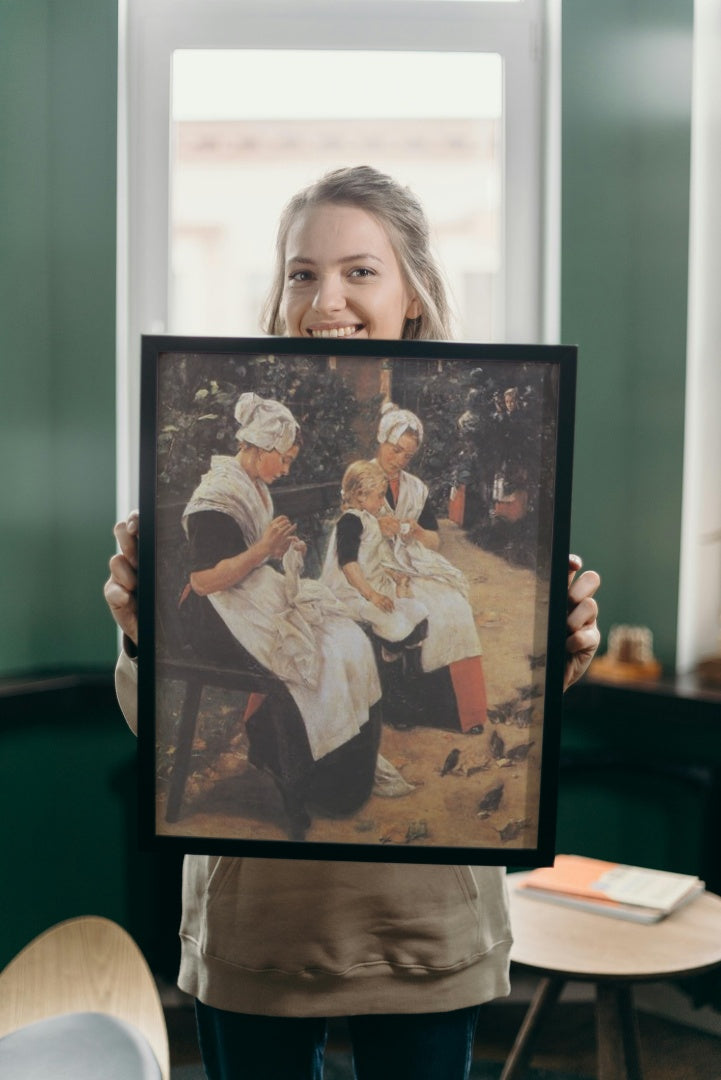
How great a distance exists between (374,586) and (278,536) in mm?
102

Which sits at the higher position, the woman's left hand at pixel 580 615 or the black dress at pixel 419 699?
the woman's left hand at pixel 580 615

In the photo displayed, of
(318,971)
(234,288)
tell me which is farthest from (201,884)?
(234,288)

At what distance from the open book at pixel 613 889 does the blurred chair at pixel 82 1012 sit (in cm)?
113

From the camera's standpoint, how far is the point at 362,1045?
3.59 ft

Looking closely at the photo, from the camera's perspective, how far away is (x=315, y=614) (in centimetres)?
100

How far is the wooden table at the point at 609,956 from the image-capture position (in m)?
1.69

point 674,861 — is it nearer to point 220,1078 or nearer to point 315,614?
point 220,1078

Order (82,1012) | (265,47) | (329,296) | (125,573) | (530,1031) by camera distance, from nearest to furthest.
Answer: (82,1012)
(125,573)
(329,296)
(530,1031)
(265,47)

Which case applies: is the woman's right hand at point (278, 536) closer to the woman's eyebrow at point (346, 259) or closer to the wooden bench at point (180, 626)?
the wooden bench at point (180, 626)

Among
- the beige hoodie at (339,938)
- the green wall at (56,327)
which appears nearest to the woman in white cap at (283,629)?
the beige hoodie at (339,938)

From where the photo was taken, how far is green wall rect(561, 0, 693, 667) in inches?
Answer: 102

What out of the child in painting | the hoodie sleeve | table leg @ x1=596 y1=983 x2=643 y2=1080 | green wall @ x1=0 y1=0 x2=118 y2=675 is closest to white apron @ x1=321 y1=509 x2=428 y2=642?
the child in painting

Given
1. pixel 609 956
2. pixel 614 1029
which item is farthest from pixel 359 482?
pixel 614 1029

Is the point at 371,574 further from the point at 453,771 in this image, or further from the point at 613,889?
the point at 613,889
